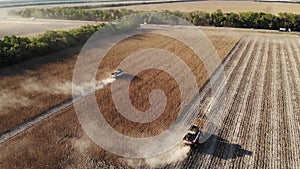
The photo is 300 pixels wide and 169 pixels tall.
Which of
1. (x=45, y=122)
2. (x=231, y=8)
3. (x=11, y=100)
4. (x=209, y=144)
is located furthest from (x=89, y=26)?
(x=231, y=8)

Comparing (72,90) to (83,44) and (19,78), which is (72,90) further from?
(83,44)

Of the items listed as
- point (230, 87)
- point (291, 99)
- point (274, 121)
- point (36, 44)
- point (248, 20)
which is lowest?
point (274, 121)

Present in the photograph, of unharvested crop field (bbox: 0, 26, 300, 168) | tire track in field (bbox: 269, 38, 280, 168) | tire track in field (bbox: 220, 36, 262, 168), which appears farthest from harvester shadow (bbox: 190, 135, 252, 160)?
tire track in field (bbox: 269, 38, 280, 168)

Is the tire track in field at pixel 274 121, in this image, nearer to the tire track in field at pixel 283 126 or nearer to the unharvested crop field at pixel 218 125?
the unharvested crop field at pixel 218 125

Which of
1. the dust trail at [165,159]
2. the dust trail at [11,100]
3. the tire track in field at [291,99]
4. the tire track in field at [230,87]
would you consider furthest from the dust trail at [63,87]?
the tire track in field at [291,99]

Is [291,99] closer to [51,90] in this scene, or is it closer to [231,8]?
[51,90]

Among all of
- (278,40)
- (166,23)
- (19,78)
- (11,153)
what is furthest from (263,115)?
(166,23)
